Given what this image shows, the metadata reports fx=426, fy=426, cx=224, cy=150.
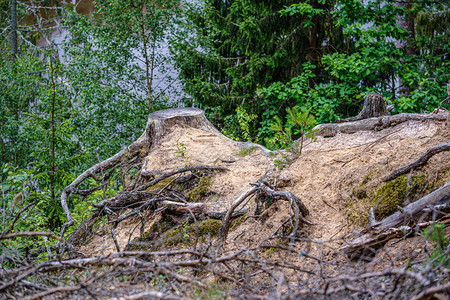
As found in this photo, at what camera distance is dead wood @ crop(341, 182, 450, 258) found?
3164mm

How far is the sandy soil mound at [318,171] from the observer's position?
399 cm

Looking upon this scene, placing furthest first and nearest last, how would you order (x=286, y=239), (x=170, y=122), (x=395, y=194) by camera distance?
(x=170, y=122)
(x=286, y=239)
(x=395, y=194)

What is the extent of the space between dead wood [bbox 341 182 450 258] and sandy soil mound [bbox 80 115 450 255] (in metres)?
0.19

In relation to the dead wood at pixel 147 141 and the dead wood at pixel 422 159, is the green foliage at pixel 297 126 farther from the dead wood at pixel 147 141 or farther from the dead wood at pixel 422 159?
the dead wood at pixel 147 141

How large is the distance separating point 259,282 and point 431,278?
1.45 meters

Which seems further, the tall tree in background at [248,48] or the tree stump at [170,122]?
the tall tree in background at [248,48]

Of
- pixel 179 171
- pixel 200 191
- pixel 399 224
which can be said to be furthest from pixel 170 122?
pixel 399 224

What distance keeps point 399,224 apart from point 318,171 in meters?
1.61

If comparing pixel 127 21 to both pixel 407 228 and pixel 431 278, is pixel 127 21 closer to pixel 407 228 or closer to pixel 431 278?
pixel 407 228

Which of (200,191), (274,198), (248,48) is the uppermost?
(248,48)

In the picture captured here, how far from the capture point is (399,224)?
330cm

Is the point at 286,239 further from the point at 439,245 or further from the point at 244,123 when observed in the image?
the point at 244,123

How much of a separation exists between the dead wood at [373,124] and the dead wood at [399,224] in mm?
1994

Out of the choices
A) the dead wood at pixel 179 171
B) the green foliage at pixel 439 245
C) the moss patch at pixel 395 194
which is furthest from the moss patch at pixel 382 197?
the dead wood at pixel 179 171
